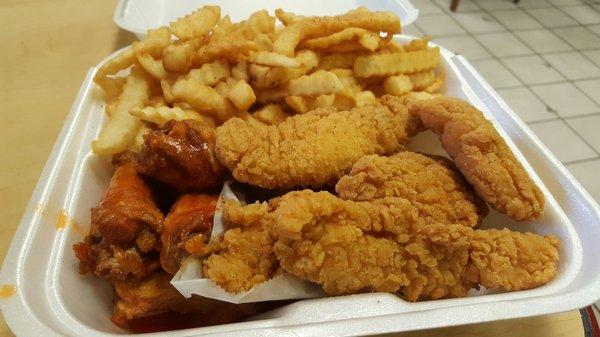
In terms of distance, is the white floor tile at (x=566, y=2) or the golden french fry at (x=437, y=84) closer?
the golden french fry at (x=437, y=84)

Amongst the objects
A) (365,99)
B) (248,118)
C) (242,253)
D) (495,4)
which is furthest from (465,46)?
(242,253)

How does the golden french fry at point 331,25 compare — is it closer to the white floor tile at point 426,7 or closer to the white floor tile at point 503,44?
the white floor tile at point 503,44

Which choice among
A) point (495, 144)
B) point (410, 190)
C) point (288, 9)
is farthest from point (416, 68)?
point (288, 9)

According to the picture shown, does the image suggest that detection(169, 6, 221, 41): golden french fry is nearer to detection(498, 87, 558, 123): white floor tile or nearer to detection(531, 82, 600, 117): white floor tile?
detection(498, 87, 558, 123): white floor tile

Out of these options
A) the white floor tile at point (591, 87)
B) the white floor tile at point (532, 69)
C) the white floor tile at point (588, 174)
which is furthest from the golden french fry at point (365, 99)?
the white floor tile at point (591, 87)

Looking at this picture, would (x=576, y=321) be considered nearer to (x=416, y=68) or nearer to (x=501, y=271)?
(x=501, y=271)

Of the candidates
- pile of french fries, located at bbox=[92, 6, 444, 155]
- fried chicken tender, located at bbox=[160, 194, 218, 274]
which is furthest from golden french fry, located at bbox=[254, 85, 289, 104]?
fried chicken tender, located at bbox=[160, 194, 218, 274]

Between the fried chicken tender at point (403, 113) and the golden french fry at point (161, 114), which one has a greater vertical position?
the fried chicken tender at point (403, 113)
